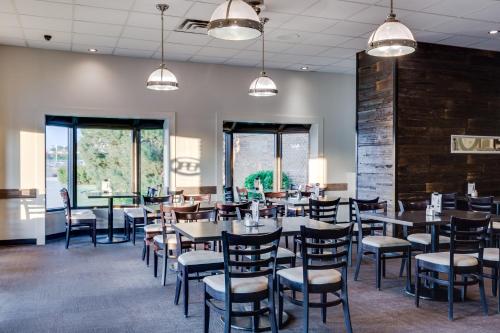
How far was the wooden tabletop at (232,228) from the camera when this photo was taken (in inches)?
159

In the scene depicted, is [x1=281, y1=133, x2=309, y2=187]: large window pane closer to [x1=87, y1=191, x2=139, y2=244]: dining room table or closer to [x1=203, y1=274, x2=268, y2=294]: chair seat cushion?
[x1=87, y1=191, x2=139, y2=244]: dining room table

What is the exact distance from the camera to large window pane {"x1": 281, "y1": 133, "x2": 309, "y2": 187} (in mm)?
10719

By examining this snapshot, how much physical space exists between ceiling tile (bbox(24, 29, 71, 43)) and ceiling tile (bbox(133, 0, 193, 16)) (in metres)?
1.78

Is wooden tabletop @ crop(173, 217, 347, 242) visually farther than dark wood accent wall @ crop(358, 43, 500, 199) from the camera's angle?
No

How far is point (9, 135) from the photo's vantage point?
788 cm

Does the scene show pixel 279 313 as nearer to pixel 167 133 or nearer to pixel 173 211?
pixel 173 211

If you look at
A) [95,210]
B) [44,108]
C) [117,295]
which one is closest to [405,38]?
[117,295]

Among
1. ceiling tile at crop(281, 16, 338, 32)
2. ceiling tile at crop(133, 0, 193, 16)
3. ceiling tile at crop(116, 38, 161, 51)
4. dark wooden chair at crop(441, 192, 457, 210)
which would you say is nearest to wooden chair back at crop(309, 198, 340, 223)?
dark wooden chair at crop(441, 192, 457, 210)

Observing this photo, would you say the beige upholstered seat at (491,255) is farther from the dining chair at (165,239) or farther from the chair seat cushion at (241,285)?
the dining chair at (165,239)

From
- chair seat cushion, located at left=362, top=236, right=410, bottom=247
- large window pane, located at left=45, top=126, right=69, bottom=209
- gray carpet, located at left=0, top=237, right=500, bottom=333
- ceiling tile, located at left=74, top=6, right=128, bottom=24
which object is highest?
ceiling tile, located at left=74, top=6, right=128, bottom=24

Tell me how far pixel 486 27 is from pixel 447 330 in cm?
478

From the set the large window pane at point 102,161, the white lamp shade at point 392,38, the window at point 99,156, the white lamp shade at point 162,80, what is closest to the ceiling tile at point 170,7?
the white lamp shade at point 162,80

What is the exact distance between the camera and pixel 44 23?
260 inches

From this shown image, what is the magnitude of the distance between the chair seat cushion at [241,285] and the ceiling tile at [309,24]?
158 inches
